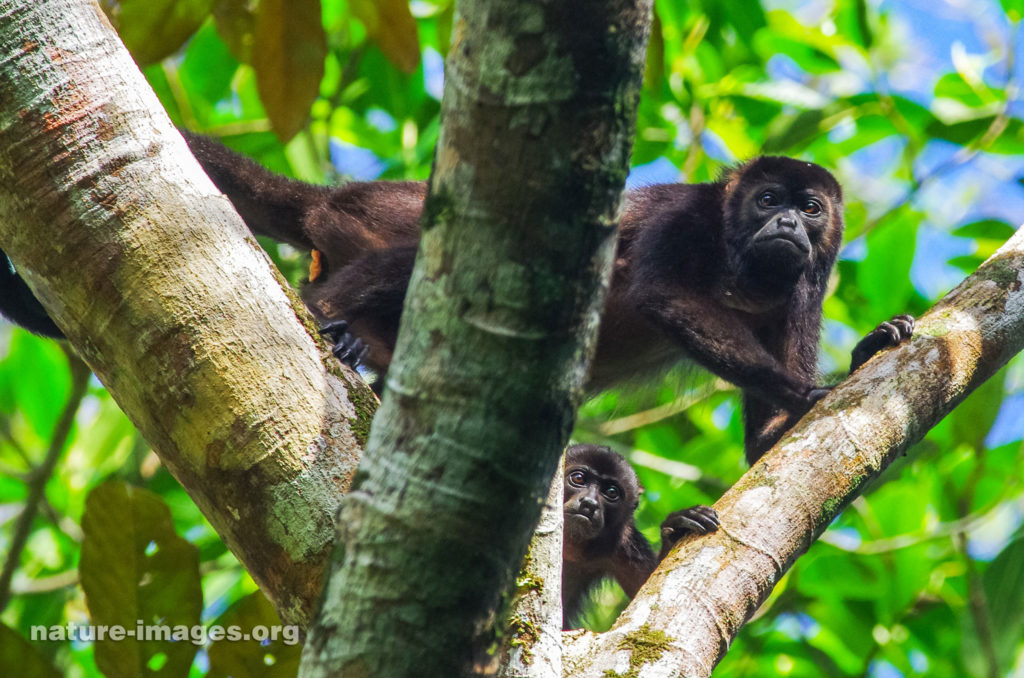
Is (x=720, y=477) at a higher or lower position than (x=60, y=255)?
higher

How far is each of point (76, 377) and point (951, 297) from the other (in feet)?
10.0

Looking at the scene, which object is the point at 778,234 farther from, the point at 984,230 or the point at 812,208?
the point at 984,230

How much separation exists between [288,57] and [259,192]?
835 millimetres

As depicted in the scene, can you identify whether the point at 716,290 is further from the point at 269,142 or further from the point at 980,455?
the point at 269,142

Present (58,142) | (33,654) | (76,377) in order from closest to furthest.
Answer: (58,142) < (33,654) < (76,377)

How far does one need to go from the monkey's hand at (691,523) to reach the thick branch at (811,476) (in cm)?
5

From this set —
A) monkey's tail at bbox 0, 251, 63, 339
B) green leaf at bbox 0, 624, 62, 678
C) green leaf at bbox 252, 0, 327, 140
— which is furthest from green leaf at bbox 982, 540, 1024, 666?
monkey's tail at bbox 0, 251, 63, 339

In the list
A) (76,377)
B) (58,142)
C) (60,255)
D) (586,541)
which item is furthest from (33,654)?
(586,541)

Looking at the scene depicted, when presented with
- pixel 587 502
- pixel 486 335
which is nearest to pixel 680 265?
pixel 587 502

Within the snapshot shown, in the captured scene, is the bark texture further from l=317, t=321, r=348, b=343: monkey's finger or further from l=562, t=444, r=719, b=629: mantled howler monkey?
l=562, t=444, r=719, b=629: mantled howler monkey

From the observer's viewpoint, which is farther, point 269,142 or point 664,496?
point 664,496

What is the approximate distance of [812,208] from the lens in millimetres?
4500

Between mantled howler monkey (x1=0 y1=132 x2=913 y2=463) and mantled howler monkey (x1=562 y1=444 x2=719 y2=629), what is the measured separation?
437 millimetres

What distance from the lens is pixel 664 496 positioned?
486 cm
